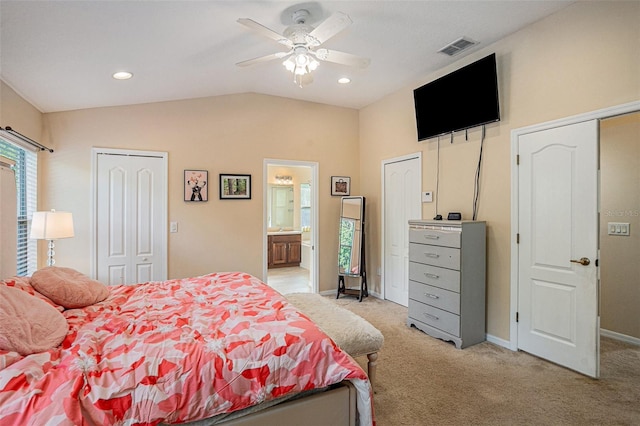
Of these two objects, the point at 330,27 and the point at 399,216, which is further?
the point at 399,216

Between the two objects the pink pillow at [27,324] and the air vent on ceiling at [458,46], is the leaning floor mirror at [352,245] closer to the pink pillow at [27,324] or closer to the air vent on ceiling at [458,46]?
the air vent on ceiling at [458,46]

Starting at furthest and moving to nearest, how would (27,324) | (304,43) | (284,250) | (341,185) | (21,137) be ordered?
(284,250)
(341,185)
(21,137)
(304,43)
(27,324)

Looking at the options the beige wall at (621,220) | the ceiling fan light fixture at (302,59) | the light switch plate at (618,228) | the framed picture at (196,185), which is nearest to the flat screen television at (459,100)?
the beige wall at (621,220)

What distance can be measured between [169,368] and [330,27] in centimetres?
210

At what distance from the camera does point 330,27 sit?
207 cm

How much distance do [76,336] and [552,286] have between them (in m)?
3.44

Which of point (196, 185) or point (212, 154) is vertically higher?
point (212, 154)

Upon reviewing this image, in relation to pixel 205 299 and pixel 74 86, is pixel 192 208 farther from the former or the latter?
pixel 205 299

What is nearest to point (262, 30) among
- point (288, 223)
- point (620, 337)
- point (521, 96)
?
point (521, 96)

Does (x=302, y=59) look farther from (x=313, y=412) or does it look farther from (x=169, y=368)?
(x=313, y=412)

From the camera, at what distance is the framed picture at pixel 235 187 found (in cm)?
433

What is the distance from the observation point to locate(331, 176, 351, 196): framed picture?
5.04 meters

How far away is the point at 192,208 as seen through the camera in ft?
13.7

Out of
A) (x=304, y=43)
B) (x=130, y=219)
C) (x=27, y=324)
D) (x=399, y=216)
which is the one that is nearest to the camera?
(x=27, y=324)
